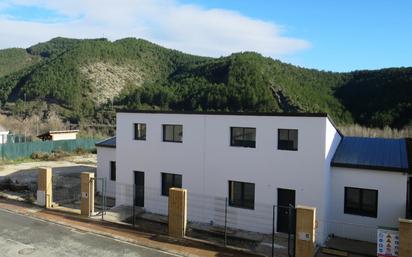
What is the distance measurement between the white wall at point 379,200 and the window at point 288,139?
2169 millimetres

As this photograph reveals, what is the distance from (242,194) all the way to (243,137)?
2758 mm

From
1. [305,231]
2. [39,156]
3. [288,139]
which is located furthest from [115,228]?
[39,156]

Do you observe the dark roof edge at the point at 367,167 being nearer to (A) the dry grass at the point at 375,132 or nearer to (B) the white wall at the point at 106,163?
(B) the white wall at the point at 106,163

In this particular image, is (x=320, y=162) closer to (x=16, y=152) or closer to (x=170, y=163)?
(x=170, y=163)

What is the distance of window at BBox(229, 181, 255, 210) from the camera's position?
1998cm

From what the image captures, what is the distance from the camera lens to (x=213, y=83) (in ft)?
246

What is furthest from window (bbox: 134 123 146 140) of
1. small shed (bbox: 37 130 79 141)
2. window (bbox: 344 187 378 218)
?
small shed (bbox: 37 130 79 141)

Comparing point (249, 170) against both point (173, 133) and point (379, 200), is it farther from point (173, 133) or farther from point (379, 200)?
point (379, 200)

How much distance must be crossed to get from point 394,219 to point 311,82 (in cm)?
6571

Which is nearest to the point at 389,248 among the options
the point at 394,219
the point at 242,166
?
the point at 394,219

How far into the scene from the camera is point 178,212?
17391mm

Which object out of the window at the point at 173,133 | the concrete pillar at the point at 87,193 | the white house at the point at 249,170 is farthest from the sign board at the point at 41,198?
the window at the point at 173,133

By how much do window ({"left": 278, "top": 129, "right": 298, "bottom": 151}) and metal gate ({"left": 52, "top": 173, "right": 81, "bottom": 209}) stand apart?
11678mm

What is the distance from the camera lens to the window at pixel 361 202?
18.5 meters
